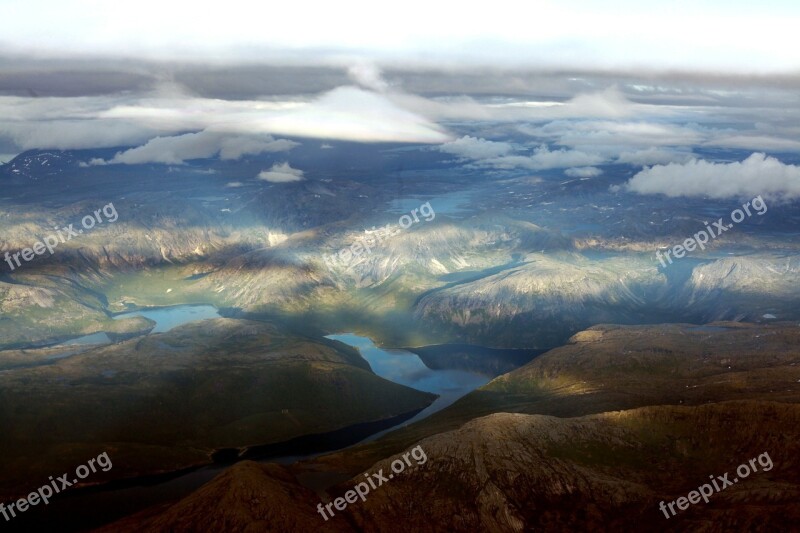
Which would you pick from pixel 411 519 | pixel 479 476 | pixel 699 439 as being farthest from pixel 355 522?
pixel 699 439

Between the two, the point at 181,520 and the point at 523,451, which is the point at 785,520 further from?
the point at 181,520
